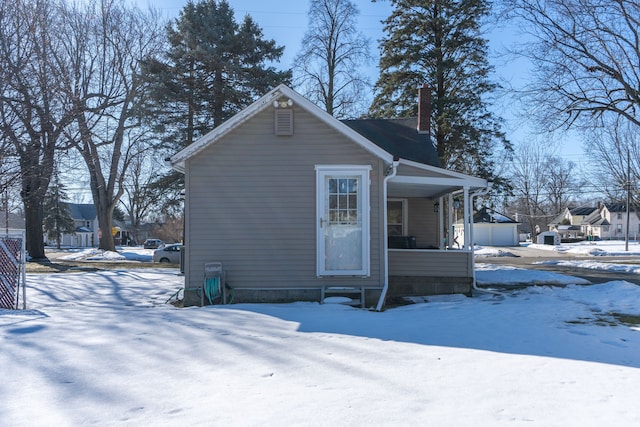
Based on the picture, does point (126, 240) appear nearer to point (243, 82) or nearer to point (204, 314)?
point (243, 82)

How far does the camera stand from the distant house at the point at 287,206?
9562mm

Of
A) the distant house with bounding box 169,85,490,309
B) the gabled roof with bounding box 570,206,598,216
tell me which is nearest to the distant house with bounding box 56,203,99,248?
the distant house with bounding box 169,85,490,309

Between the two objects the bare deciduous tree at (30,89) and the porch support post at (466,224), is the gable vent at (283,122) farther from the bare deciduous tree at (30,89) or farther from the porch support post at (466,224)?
the bare deciduous tree at (30,89)

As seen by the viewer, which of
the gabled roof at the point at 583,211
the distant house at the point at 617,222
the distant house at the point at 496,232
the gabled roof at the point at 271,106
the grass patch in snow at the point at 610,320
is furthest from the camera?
the gabled roof at the point at 583,211

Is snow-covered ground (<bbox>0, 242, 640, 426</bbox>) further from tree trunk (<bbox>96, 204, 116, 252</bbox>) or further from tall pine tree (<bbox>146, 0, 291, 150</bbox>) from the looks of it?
tree trunk (<bbox>96, 204, 116, 252</bbox>)

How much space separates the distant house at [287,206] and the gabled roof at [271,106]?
0.07ft

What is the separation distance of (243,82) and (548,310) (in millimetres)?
18554

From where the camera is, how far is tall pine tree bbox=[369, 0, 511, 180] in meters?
21.5

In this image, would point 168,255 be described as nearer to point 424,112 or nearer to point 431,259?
point 424,112

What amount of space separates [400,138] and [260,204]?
6971 mm

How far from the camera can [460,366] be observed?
4938 mm

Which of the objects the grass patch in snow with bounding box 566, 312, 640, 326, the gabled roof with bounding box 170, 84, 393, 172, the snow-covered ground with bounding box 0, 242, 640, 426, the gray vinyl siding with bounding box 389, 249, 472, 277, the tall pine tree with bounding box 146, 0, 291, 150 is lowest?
the grass patch in snow with bounding box 566, 312, 640, 326

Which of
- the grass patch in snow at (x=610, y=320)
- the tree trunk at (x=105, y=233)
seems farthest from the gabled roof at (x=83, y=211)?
the grass patch in snow at (x=610, y=320)

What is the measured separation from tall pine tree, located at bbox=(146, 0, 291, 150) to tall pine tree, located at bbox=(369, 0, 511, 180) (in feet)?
21.0
